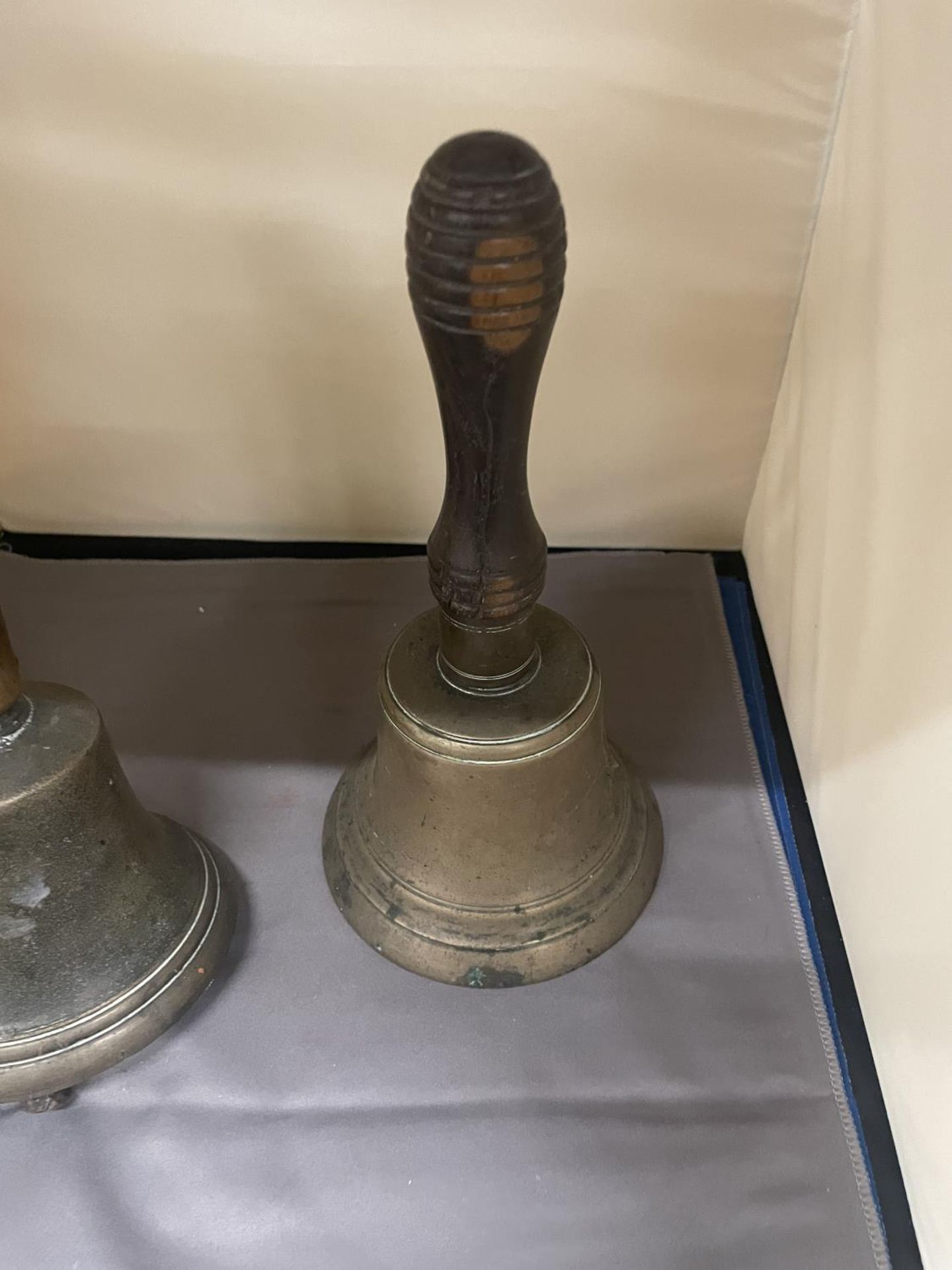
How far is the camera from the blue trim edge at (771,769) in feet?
2.32

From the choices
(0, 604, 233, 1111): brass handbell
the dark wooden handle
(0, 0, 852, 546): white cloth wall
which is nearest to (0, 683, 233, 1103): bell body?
(0, 604, 233, 1111): brass handbell

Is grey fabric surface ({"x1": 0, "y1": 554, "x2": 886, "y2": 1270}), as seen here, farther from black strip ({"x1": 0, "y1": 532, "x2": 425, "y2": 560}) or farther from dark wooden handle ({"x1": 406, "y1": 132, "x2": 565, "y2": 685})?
dark wooden handle ({"x1": 406, "y1": 132, "x2": 565, "y2": 685})

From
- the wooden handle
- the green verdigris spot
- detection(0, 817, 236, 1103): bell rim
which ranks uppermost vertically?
the wooden handle

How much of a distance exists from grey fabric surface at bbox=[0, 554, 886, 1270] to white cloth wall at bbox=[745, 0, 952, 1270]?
55 mm

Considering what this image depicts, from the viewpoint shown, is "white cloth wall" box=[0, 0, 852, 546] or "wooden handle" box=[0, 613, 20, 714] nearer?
"wooden handle" box=[0, 613, 20, 714]

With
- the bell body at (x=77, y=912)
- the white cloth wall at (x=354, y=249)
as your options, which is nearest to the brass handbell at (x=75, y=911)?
the bell body at (x=77, y=912)

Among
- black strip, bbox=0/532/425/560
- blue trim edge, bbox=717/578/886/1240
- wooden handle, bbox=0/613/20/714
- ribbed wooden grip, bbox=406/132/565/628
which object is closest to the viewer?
ribbed wooden grip, bbox=406/132/565/628

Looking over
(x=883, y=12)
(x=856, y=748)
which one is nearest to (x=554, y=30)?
(x=883, y=12)

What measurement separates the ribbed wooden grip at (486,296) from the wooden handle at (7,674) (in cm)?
26

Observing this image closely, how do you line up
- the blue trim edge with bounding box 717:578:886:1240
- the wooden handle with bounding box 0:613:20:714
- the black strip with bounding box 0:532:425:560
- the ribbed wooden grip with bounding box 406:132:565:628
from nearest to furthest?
the ribbed wooden grip with bounding box 406:132:565:628 → the wooden handle with bounding box 0:613:20:714 → the blue trim edge with bounding box 717:578:886:1240 → the black strip with bounding box 0:532:425:560

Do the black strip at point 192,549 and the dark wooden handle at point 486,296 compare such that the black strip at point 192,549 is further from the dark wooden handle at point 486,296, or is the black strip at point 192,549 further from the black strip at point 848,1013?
the dark wooden handle at point 486,296

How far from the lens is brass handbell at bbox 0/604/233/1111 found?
60cm

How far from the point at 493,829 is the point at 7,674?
1.04 ft

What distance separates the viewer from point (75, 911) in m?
0.64
